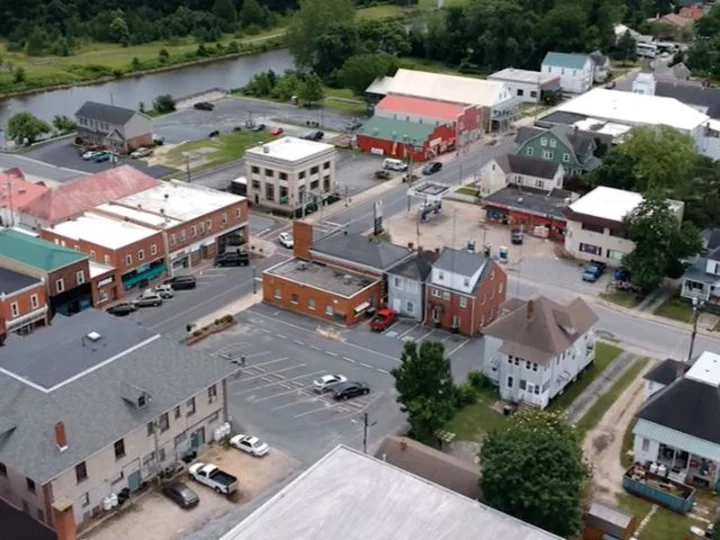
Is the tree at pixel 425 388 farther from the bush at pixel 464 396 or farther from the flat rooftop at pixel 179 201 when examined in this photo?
the flat rooftop at pixel 179 201

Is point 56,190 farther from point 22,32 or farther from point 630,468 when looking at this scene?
point 22,32

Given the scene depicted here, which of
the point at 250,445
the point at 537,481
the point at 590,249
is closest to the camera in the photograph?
the point at 537,481

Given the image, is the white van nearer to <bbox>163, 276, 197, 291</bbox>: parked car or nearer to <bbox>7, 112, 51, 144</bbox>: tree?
<bbox>163, 276, 197, 291</bbox>: parked car

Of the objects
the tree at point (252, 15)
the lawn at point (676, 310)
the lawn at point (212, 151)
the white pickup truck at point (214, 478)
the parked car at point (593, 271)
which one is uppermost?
the tree at point (252, 15)

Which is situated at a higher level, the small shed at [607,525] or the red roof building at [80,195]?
the red roof building at [80,195]

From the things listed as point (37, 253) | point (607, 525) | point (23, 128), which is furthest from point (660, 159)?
point (23, 128)

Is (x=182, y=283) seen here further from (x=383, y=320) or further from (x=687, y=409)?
(x=687, y=409)

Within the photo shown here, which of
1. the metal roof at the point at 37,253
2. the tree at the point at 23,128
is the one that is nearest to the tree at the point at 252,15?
the tree at the point at 23,128
